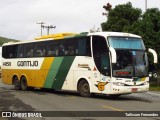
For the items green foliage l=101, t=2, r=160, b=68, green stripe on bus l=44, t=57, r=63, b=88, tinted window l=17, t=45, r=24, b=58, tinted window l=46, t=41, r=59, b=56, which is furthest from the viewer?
green foliage l=101, t=2, r=160, b=68

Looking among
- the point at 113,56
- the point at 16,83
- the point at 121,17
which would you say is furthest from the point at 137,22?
the point at 113,56

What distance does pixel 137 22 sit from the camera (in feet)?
131

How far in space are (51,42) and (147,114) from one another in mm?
11681

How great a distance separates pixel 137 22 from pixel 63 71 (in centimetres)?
1682

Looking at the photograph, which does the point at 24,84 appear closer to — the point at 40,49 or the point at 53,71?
the point at 40,49

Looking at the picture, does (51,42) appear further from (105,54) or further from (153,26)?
(153,26)

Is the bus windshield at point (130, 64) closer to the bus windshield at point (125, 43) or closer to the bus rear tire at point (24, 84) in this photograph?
the bus windshield at point (125, 43)

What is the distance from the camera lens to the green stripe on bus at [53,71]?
25078 millimetres

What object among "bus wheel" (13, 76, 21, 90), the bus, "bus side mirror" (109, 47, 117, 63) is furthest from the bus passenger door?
"bus wheel" (13, 76, 21, 90)

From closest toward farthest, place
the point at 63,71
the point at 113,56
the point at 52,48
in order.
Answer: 1. the point at 113,56
2. the point at 63,71
3. the point at 52,48

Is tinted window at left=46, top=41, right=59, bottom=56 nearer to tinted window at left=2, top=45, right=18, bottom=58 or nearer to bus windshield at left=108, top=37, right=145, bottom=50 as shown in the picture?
tinted window at left=2, top=45, right=18, bottom=58

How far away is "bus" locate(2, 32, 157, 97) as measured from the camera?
21047 millimetres

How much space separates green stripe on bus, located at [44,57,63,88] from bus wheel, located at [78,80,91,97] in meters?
2.21

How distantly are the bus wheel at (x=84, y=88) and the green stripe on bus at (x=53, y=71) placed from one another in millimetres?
2211
